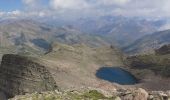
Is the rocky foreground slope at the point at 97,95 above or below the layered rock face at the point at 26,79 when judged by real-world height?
below

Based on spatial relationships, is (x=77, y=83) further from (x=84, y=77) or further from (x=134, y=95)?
(x=134, y=95)

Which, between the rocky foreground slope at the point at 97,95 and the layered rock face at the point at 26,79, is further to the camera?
the layered rock face at the point at 26,79

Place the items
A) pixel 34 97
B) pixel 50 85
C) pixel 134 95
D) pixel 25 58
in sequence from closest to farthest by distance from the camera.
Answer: pixel 134 95
pixel 34 97
pixel 50 85
pixel 25 58

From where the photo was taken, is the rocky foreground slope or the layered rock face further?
the layered rock face

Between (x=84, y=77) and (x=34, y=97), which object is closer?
(x=34, y=97)

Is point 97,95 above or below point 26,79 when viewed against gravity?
below

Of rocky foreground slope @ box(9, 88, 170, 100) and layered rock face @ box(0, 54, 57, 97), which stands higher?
layered rock face @ box(0, 54, 57, 97)

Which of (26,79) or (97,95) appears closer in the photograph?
(97,95)

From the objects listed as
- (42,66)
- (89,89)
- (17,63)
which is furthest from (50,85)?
(89,89)
